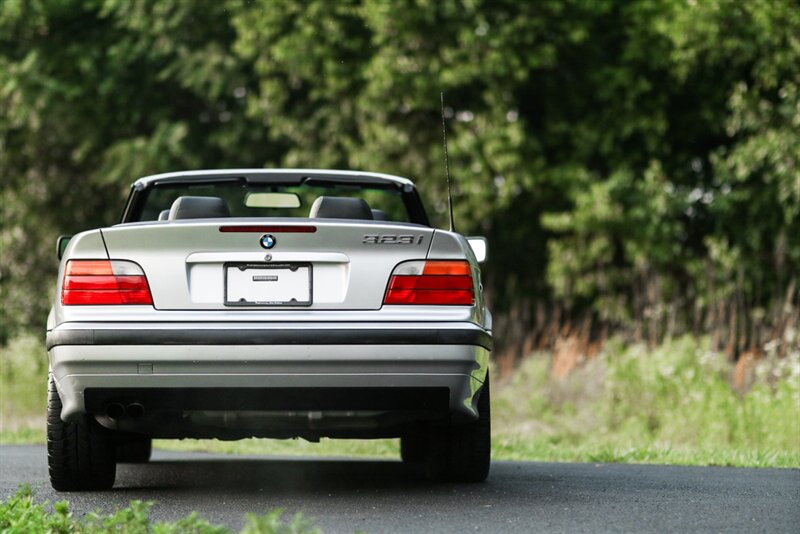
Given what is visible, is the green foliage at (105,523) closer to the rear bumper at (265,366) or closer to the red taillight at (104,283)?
the rear bumper at (265,366)

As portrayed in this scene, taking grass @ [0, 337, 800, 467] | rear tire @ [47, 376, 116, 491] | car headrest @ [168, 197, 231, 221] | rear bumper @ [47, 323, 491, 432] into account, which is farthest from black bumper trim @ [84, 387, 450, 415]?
grass @ [0, 337, 800, 467]

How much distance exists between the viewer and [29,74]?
21250 mm

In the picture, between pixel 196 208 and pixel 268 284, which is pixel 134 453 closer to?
pixel 196 208

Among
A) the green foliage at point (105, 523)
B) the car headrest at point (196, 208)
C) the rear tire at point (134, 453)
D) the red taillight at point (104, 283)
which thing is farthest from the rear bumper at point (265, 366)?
the rear tire at point (134, 453)

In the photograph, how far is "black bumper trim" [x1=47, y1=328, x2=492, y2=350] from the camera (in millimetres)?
5684

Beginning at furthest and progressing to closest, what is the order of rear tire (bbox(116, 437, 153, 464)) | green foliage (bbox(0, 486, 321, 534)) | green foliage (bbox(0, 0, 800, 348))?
green foliage (bbox(0, 0, 800, 348))
rear tire (bbox(116, 437, 153, 464))
green foliage (bbox(0, 486, 321, 534))

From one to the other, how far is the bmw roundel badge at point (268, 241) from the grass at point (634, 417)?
161 inches

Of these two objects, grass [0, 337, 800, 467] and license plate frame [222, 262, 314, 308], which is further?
grass [0, 337, 800, 467]

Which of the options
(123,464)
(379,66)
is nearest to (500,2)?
(379,66)

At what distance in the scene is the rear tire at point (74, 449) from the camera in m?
6.38

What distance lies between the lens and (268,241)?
5832mm

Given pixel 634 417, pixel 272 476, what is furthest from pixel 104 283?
pixel 634 417

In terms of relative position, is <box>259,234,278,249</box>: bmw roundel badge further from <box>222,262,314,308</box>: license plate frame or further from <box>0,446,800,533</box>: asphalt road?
<box>0,446,800,533</box>: asphalt road

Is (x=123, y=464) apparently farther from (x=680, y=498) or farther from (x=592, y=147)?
(x=592, y=147)
